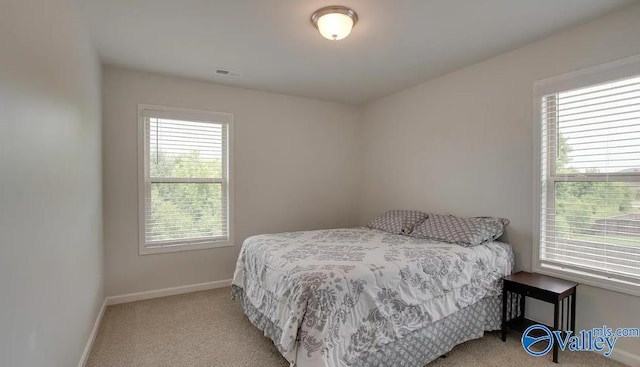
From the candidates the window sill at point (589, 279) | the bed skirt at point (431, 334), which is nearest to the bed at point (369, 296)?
the bed skirt at point (431, 334)

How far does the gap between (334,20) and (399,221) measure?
2196mm

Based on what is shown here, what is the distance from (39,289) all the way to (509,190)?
11.2 ft

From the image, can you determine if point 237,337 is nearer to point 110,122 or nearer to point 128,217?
point 128,217

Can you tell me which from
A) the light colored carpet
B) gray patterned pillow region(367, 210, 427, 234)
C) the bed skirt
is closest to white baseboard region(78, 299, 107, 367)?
the light colored carpet

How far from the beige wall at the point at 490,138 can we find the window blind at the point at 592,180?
15 cm

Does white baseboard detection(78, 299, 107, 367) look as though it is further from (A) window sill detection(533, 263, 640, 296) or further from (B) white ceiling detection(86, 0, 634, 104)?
(A) window sill detection(533, 263, 640, 296)

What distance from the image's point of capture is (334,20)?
2.17 m

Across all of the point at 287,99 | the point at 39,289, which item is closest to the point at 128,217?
the point at 39,289

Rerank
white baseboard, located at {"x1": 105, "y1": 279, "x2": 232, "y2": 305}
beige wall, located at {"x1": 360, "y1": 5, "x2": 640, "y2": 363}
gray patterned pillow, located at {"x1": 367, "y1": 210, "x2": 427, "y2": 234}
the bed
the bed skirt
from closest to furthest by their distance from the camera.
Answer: the bed, the bed skirt, beige wall, located at {"x1": 360, "y1": 5, "x2": 640, "y2": 363}, white baseboard, located at {"x1": 105, "y1": 279, "x2": 232, "y2": 305}, gray patterned pillow, located at {"x1": 367, "y1": 210, "x2": 427, "y2": 234}

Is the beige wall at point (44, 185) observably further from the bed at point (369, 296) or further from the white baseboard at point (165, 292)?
the bed at point (369, 296)

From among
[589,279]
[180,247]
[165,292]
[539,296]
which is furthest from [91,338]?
[589,279]

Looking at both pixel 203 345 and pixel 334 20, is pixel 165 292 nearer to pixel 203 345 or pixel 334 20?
pixel 203 345

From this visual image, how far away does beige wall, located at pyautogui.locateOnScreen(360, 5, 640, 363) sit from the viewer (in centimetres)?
230

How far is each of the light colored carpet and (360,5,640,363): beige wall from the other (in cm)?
56
